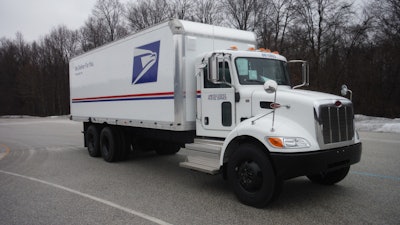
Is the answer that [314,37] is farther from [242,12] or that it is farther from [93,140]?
[93,140]

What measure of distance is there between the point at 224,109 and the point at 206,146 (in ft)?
2.59

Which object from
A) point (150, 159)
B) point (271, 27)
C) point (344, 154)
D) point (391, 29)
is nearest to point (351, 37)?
point (391, 29)

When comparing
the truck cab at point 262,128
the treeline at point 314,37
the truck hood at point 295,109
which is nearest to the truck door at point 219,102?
the truck cab at point 262,128

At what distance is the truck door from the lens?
6070mm

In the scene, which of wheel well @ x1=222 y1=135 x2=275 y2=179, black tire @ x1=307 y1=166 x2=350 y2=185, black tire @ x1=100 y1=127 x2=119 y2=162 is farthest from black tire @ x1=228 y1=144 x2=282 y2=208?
black tire @ x1=100 y1=127 x2=119 y2=162

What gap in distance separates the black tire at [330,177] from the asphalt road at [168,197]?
15cm

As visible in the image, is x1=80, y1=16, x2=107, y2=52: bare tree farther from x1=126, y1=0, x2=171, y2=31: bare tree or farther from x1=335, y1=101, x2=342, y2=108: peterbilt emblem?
x1=335, y1=101, x2=342, y2=108: peterbilt emblem

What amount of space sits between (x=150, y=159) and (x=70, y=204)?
175 inches

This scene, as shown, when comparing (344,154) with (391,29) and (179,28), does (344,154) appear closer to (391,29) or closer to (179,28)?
(179,28)

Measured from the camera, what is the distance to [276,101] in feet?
17.9

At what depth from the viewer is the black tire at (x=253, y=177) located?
5004 mm

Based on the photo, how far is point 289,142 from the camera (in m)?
4.88

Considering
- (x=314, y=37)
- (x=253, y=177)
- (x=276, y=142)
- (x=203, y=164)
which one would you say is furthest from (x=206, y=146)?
(x=314, y=37)

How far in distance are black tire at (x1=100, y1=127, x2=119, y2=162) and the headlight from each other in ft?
18.8
